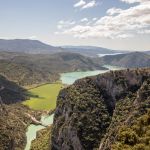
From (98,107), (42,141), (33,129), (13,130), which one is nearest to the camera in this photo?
(98,107)

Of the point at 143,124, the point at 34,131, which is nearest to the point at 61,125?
the point at 34,131

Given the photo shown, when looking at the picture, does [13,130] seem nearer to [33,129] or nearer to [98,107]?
[33,129]

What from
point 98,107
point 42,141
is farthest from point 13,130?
point 98,107

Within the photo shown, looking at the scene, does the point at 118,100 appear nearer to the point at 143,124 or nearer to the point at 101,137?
the point at 101,137

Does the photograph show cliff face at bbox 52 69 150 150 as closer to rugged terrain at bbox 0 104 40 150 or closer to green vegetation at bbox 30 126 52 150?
green vegetation at bbox 30 126 52 150

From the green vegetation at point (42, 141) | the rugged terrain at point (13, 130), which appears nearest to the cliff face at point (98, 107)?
the green vegetation at point (42, 141)

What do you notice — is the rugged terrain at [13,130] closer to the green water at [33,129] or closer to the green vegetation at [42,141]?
the green water at [33,129]

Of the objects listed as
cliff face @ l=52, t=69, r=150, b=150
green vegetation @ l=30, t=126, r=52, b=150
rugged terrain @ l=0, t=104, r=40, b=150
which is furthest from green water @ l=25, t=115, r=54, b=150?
cliff face @ l=52, t=69, r=150, b=150

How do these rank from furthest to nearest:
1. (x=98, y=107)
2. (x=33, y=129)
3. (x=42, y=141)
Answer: (x=33, y=129) → (x=42, y=141) → (x=98, y=107)
